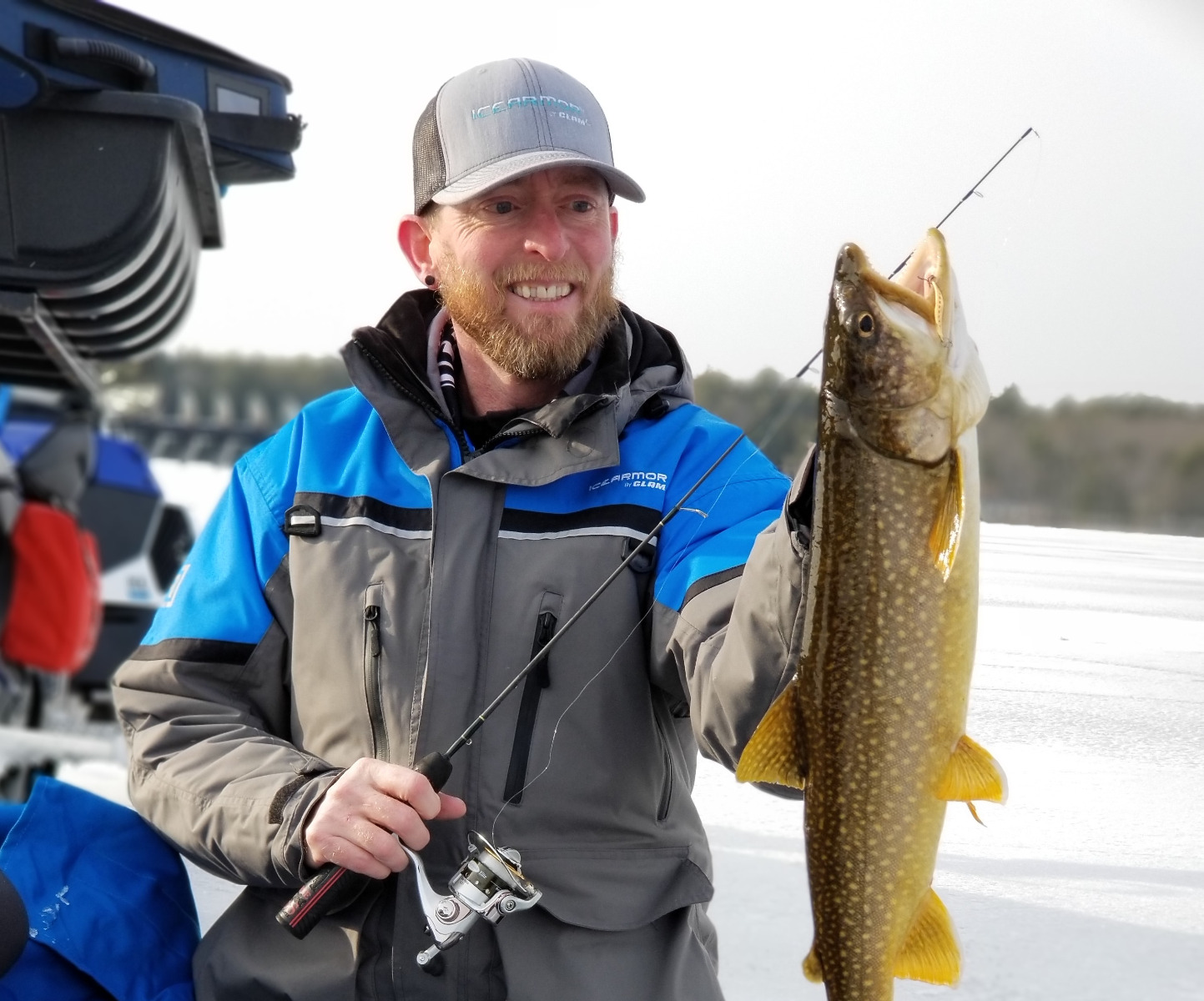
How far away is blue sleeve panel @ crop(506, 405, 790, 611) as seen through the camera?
2.06 metres

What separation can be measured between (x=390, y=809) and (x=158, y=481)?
16.1ft

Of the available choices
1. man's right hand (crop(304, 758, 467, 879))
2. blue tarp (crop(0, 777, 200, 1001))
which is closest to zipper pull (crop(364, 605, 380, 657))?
man's right hand (crop(304, 758, 467, 879))

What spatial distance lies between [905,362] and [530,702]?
41.7 inches

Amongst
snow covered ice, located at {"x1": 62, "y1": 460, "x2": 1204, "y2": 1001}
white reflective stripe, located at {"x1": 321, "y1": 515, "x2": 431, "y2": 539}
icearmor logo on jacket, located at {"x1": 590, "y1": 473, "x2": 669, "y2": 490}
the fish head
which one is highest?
the fish head

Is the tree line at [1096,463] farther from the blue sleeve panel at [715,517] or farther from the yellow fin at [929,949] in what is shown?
the yellow fin at [929,949]

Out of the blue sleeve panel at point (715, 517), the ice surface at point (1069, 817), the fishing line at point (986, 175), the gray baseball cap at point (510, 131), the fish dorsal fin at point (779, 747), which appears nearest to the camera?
the fish dorsal fin at point (779, 747)

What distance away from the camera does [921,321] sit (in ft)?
4.52

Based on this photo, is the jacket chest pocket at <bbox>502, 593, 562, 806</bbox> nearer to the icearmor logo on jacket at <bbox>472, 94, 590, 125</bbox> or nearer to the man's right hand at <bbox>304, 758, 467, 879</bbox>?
the man's right hand at <bbox>304, 758, 467, 879</bbox>

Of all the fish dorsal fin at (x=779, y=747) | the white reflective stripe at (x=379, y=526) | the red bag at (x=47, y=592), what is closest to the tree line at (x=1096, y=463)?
the white reflective stripe at (x=379, y=526)

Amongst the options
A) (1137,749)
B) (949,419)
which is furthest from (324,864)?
(1137,749)

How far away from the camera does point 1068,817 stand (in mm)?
3074

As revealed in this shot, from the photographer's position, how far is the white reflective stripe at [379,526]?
223 cm

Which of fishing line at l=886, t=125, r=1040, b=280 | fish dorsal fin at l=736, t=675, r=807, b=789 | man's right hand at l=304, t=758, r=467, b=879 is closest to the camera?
fish dorsal fin at l=736, t=675, r=807, b=789

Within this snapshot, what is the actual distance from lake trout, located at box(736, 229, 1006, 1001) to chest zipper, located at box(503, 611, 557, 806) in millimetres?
687
